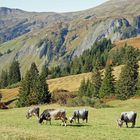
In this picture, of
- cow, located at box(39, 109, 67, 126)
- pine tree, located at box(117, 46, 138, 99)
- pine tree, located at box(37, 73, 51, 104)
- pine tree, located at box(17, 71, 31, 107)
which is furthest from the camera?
pine tree, located at box(17, 71, 31, 107)

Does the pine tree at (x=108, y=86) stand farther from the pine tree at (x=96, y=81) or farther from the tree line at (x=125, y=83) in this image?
the pine tree at (x=96, y=81)

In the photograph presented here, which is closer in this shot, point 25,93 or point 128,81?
point 128,81

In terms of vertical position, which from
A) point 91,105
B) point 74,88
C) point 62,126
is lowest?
point 74,88

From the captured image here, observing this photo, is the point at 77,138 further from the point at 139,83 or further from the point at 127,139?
the point at 139,83

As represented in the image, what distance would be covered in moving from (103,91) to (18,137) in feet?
275

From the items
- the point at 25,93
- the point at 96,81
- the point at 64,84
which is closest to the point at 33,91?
the point at 25,93

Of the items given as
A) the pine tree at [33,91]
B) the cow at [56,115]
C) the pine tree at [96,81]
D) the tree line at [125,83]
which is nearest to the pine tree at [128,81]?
the tree line at [125,83]

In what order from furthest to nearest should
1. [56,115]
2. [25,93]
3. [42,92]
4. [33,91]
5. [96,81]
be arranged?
[96,81], [25,93], [33,91], [42,92], [56,115]

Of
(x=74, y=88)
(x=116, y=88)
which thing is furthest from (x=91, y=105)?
(x=74, y=88)

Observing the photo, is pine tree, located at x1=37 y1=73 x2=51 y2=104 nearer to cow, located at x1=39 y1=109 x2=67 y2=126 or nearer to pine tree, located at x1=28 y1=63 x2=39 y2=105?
pine tree, located at x1=28 y1=63 x2=39 y2=105

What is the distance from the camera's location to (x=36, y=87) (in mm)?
111125

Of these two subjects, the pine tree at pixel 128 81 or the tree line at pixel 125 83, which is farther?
the tree line at pixel 125 83

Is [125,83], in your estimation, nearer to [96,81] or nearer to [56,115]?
[96,81]

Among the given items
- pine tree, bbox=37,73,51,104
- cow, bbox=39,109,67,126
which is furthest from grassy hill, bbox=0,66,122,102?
cow, bbox=39,109,67,126
